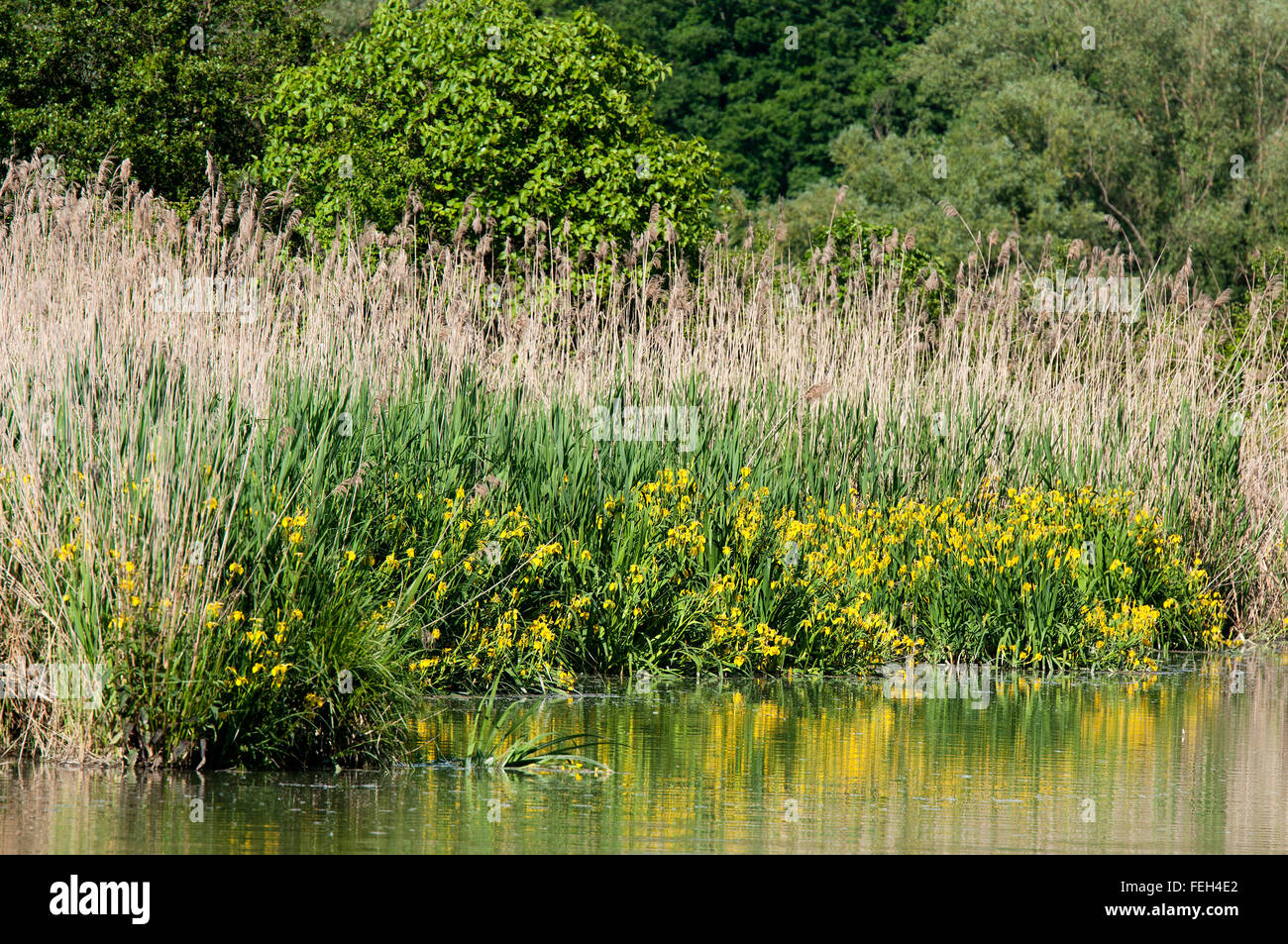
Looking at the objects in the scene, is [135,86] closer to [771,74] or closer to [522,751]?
[522,751]

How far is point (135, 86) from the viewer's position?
840 inches

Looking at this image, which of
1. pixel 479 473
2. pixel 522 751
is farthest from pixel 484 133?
pixel 522 751

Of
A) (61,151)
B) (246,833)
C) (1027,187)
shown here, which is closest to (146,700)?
(246,833)

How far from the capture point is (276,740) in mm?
6047

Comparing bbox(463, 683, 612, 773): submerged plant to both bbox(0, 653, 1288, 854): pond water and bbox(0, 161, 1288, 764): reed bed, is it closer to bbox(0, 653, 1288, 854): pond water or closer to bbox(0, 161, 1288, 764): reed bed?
bbox(0, 653, 1288, 854): pond water

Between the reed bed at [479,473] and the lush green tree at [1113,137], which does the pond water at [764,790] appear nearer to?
the reed bed at [479,473]

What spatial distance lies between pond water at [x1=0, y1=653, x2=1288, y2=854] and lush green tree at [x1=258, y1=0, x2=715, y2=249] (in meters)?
10.7

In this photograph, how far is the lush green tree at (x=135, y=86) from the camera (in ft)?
69.0

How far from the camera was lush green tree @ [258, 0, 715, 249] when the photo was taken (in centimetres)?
1789

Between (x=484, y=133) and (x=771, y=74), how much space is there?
32.8 meters

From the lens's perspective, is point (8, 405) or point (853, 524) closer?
point (8, 405)

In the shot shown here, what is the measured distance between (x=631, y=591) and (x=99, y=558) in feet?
10.0

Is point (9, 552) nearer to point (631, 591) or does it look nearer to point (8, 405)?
point (8, 405)

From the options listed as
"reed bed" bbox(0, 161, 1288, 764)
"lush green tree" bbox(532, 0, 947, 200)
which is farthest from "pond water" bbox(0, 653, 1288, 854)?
"lush green tree" bbox(532, 0, 947, 200)
